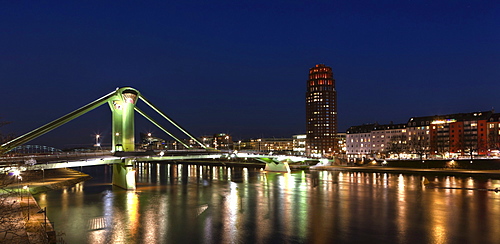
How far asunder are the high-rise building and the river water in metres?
91.0

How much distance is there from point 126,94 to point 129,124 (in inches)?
145

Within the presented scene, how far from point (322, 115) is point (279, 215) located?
10889 cm

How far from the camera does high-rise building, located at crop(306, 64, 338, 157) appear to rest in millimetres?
132500

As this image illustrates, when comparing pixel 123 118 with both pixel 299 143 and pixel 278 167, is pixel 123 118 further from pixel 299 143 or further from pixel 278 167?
pixel 299 143

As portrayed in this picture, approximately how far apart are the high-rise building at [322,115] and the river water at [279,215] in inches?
3582

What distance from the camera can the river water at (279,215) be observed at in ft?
68.9

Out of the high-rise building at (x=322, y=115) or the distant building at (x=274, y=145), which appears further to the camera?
the distant building at (x=274, y=145)

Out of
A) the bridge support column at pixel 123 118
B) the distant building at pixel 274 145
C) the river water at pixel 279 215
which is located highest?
the bridge support column at pixel 123 118

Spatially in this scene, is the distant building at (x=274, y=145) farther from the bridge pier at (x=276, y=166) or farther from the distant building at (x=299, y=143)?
the bridge pier at (x=276, y=166)

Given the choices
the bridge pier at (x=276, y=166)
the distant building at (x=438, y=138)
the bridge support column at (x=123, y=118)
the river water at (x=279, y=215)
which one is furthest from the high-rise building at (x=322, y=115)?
the bridge support column at (x=123, y=118)

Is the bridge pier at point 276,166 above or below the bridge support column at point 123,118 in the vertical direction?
below

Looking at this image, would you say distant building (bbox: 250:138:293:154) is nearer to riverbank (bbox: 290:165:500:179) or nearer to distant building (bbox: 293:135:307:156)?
distant building (bbox: 293:135:307:156)

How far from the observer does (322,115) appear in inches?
5246

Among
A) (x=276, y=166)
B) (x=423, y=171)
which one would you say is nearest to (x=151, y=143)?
(x=276, y=166)
